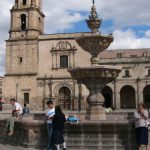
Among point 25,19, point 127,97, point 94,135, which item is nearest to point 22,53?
point 25,19

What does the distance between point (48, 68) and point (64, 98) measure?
168 inches

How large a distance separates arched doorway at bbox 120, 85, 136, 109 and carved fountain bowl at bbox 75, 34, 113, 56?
1368 inches

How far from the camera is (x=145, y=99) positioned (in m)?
46.6

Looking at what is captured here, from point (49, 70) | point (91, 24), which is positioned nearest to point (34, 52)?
point (49, 70)

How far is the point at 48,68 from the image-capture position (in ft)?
148

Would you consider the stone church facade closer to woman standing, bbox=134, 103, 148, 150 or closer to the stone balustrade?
the stone balustrade

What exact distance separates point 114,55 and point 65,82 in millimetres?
11522

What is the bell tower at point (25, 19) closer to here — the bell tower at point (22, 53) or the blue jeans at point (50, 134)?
the bell tower at point (22, 53)

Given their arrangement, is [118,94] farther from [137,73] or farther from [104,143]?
[104,143]

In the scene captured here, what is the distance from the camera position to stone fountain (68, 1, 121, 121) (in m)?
11.3

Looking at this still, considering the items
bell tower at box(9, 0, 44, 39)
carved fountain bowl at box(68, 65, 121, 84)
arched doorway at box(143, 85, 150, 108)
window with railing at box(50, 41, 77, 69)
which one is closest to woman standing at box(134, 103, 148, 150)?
carved fountain bowl at box(68, 65, 121, 84)

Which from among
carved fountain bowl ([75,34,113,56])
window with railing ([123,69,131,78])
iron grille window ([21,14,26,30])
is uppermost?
iron grille window ([21,14,26,30])

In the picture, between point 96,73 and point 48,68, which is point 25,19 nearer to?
point 48,68

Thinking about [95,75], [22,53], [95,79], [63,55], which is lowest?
[95,79]
